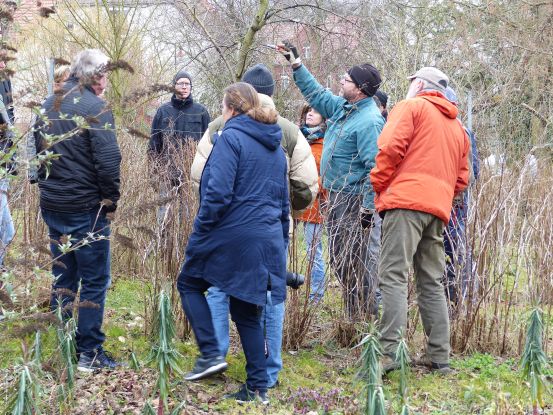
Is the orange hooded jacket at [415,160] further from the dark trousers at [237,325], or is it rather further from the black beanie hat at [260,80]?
the dark trousers at [237,325]

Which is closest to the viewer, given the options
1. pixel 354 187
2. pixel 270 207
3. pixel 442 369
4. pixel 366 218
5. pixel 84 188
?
pixel 270 207

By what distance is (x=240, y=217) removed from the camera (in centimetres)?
402

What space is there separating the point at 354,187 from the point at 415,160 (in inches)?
32.5

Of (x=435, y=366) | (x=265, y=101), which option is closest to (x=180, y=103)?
(x=265, y=101)

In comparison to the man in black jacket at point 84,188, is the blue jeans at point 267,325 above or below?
below

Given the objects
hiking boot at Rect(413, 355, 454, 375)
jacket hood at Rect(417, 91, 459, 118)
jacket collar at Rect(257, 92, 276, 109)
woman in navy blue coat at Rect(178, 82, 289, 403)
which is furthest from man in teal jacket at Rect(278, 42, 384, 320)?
woman in navy blue coat at Rect(178, 82, 289, 403)

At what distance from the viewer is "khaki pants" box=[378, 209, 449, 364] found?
15.0 ft

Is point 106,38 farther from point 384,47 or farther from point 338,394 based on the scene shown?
point 338,394

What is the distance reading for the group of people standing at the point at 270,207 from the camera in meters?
4.03

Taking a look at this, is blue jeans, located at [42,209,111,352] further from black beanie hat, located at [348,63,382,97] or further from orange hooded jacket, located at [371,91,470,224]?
black beanie hat, located at [348,63,382,97]

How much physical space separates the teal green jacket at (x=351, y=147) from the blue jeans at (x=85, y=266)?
1.59 meters

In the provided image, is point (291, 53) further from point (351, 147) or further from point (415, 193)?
point (415, 193)

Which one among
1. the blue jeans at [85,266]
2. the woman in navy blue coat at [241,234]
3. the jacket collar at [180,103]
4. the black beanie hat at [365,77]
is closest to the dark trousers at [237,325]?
the woman in navy blue coat at [241,234]

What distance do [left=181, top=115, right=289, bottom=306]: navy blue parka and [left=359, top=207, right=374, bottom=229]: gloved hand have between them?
1105 millimetres
